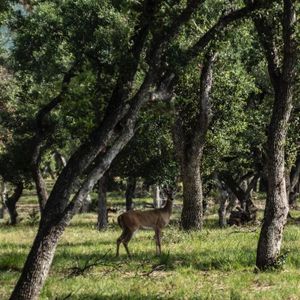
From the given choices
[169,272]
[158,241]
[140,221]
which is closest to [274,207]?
[169,272]

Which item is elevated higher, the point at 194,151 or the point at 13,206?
the point at 194,151

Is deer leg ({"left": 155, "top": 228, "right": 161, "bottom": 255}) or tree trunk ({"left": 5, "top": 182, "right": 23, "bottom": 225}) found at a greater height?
tree trunk ({"left": 5, "top": 182, "right": 23, "bottom": 225})

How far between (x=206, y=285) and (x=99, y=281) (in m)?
2.24

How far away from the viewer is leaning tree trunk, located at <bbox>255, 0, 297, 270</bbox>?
42.6 feet

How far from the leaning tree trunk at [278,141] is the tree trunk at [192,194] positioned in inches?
343

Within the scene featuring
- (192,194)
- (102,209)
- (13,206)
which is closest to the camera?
(192,194)

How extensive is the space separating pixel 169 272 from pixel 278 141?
3.93m

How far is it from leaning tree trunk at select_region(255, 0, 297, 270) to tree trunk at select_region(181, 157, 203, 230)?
8.70 m

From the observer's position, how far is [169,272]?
13.6 metres

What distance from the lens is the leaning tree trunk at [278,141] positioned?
12977 millimetres

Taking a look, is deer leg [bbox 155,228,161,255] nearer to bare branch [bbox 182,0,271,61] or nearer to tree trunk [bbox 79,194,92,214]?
bare branch [bbox 182,0,271,61]

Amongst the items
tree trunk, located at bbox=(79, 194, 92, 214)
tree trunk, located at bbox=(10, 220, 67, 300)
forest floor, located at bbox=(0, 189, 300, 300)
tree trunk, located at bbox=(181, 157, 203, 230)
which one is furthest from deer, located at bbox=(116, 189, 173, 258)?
tree trunk, located at bbox=(79, 194, 92, 214)

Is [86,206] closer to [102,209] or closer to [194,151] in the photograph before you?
[102,209]

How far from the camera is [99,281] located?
12266 mm
